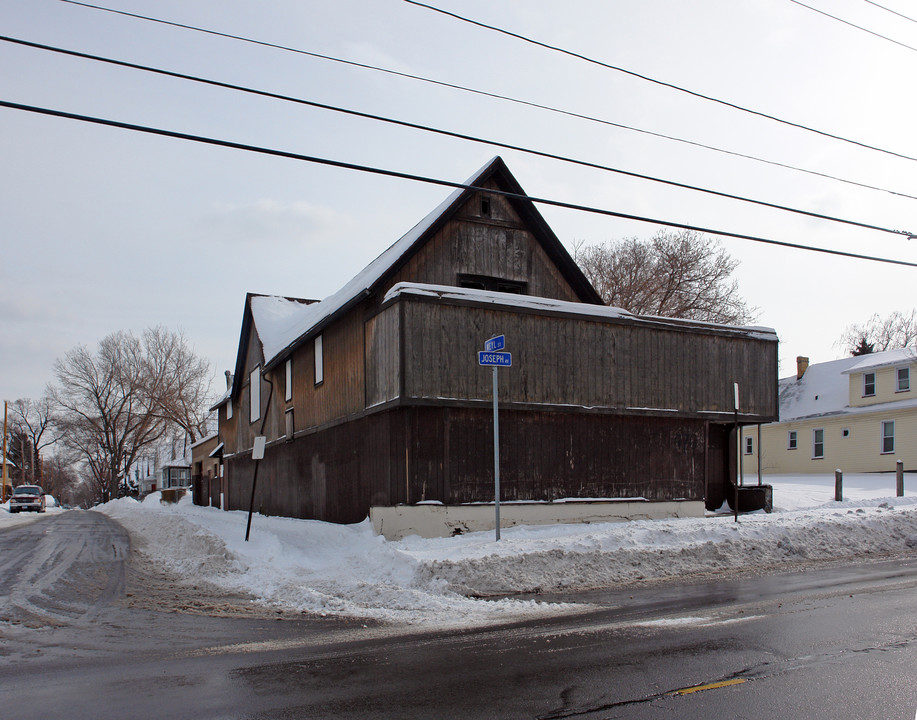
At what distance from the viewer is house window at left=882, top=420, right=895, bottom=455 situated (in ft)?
116

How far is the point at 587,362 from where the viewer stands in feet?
58.8


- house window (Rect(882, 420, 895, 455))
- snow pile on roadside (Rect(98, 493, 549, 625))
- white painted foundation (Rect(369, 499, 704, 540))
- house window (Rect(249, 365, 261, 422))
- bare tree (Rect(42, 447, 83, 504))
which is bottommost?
bare tree (Rect(42, 447, 83, 504))

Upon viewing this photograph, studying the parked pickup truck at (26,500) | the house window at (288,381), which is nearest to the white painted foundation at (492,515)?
the house window at (288,381)

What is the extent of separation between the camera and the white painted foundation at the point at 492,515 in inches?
614

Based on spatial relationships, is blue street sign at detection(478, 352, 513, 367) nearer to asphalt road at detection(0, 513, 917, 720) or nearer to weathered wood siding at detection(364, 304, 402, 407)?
weathered wood siding at detection(364, 304, 402, 407)

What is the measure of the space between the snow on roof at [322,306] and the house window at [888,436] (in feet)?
84.4

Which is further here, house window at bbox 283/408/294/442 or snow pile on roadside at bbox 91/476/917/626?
house window at bbox 283/408/294/442

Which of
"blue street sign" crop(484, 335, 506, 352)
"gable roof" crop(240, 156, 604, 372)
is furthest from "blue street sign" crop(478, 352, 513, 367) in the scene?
"gable roof" crop(240, 156, 604, 372)

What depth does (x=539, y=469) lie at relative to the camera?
1706 cm

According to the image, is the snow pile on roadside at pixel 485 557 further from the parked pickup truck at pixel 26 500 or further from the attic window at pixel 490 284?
the parked pickup truck at pixel 26 500

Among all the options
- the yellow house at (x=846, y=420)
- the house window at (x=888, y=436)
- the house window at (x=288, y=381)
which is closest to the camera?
the house window at (x=288, y=381)

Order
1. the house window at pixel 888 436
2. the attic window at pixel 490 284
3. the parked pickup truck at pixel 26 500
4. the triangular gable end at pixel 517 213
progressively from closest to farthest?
1. the triangular gable end at pixel 517 213
2. the attic window at pixel 490 284
3. the house window at pixel 888 436
4. the parked pickup truck at pixel 26 500

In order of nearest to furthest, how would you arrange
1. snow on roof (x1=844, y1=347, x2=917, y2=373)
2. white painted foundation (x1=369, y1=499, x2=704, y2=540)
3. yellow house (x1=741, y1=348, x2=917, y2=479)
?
1. white painted foundation (x1=369, y1=499, x2=704, y2=540)
2. yellow house (x1=741, y1=348, x2=917, y2=479)
3. snow on roof (x1=844, y1=347, x2=917, y2=373)

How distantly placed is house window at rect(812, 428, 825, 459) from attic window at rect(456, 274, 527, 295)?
2580 centimetres
